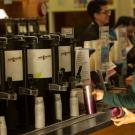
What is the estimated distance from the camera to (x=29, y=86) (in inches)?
80.7

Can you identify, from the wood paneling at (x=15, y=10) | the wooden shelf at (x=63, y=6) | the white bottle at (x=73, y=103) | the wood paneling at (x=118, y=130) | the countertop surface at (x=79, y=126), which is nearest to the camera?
the countertop surface at (x=79, y=126)

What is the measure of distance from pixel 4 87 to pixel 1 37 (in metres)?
0.22

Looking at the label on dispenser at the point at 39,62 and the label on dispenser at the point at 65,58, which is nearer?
the label on dispenser at the point at 39,62

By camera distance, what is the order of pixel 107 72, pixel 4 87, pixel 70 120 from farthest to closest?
pixel 107 72 < pixel 70 120 < pixel 4 87

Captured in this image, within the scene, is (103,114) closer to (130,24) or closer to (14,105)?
(14,105)

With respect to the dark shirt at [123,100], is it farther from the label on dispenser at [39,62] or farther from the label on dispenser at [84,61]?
the label on dispenser at [84,61]

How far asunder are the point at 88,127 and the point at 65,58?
1.30ft

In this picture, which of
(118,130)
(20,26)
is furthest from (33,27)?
(118,130)

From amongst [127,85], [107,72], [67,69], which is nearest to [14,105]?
[67,69]

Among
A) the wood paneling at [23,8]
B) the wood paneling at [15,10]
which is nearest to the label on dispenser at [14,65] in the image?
the wood paneling at [23,8]

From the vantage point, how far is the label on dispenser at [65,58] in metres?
2.20

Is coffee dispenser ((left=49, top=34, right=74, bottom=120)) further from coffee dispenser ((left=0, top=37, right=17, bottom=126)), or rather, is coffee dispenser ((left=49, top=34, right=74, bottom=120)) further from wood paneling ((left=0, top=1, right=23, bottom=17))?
wood paneling ((left=0, top=1, right=23, bottom=17))

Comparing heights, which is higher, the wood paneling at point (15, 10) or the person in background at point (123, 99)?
the wood paneling at point (15, 10)

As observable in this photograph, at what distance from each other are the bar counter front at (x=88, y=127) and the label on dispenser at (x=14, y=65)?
272 mm
